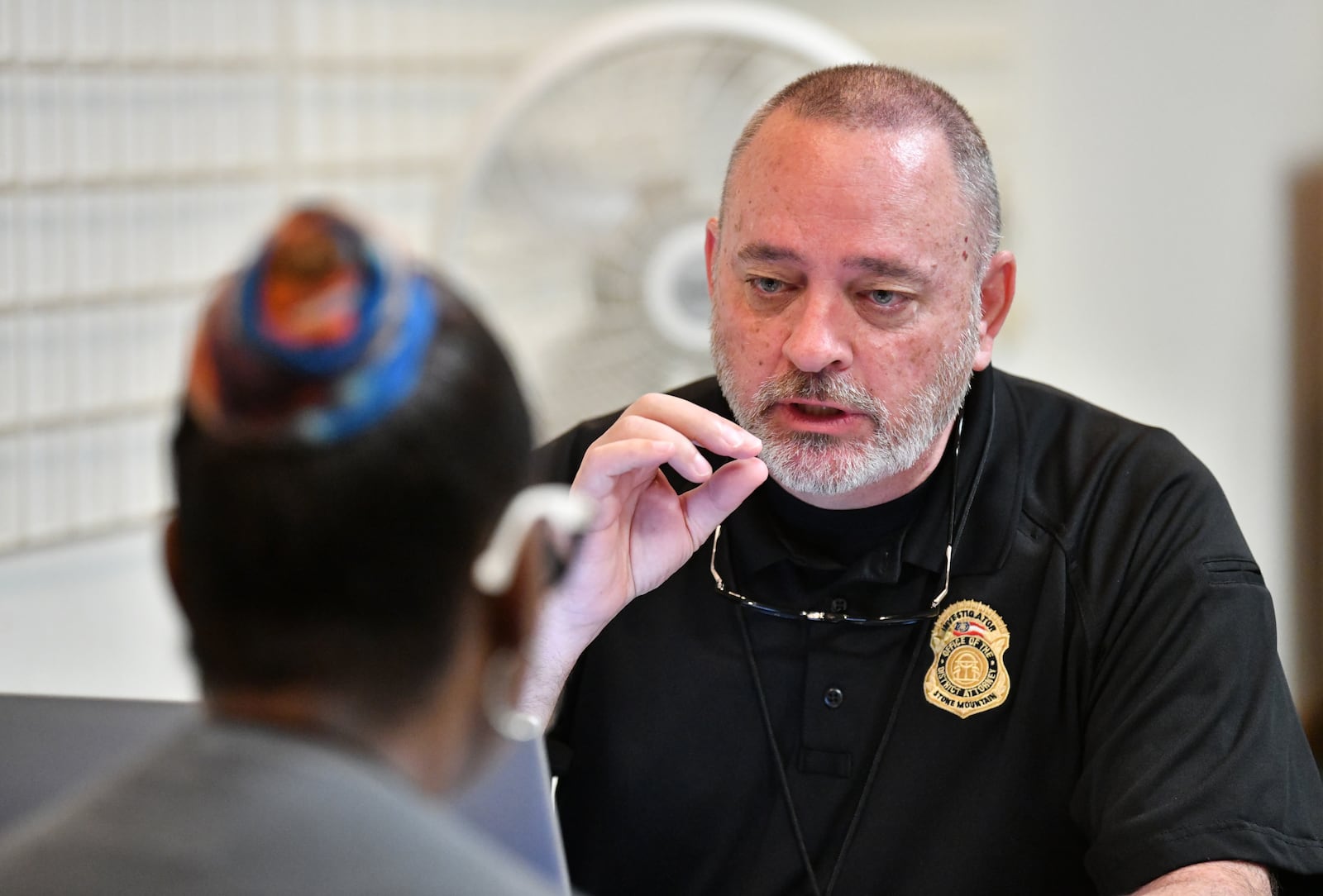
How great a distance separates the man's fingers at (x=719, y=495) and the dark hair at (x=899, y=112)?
295 mm

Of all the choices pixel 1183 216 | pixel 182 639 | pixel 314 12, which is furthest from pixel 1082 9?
pixel 182 639

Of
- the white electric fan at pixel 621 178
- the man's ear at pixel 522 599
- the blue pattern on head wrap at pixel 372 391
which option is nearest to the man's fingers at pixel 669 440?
the man's ear at pixel 522 599

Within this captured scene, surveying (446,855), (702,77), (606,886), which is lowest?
(606,886)

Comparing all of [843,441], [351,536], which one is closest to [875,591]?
[843,441]

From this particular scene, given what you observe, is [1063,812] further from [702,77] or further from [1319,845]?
[702,77]

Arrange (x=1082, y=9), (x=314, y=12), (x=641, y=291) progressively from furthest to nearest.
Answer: (x=1082, y=9), (x=314, y=12), (x=641, y=291)

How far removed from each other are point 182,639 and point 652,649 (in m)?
0.81

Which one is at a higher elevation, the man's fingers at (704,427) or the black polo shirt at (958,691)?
the man's fingers at (704,427)

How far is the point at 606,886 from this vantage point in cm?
144

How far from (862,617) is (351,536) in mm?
850

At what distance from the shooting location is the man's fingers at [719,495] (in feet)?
4.49

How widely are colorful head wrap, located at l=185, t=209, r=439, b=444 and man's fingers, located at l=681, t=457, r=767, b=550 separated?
2.43ft

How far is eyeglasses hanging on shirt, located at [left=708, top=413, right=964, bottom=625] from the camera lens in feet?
4.63

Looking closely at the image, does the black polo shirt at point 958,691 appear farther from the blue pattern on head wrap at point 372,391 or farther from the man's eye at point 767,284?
the blue pattern on head wrap at point 372,391
